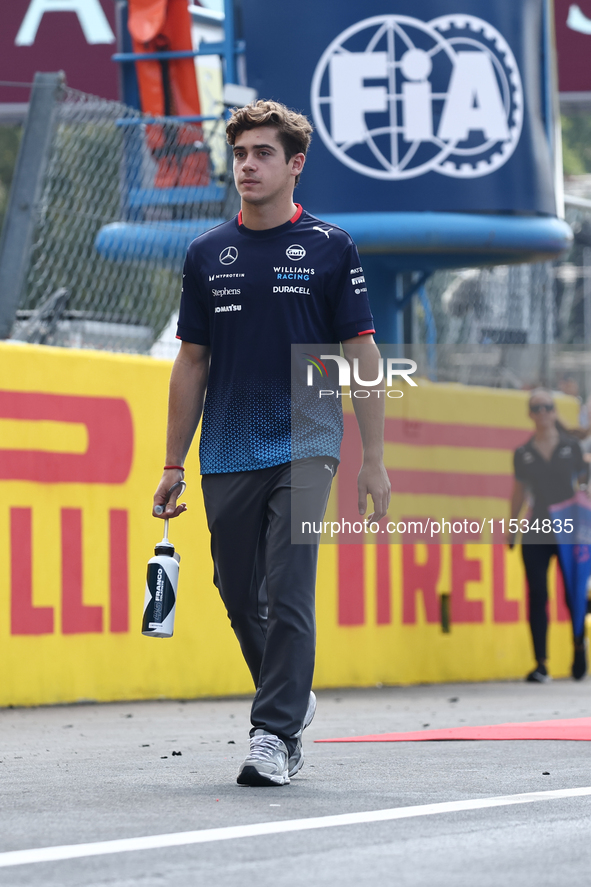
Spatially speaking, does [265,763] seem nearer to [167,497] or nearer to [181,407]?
[167,497]

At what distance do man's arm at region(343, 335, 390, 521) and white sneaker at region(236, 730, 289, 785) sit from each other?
28.9 inches

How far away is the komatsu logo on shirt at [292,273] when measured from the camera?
4949 mm

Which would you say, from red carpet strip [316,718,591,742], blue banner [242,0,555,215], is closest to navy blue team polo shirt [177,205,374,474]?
red carpet strip [316,718,591,742]

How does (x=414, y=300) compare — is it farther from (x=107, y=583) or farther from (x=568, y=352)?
(x=568, y=352)

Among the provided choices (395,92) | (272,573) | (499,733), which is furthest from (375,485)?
(395,92)

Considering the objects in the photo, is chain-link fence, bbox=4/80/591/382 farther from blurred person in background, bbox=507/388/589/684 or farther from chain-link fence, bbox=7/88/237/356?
blurred person in background, bbox=507/388/589/684

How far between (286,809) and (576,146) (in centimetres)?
4769

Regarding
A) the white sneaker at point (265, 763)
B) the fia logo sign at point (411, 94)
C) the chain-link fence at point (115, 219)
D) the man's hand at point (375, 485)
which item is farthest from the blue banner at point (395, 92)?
the white sneaker at point (265, 763)

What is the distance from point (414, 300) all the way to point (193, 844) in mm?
9396

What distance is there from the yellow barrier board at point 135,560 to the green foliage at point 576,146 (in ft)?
126

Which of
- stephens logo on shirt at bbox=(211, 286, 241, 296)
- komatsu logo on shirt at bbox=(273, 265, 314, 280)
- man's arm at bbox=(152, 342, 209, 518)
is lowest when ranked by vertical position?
man's arm at bbox=(152, 342, 209, 518)

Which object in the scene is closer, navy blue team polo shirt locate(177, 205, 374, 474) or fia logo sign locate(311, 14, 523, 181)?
navy blue team polo shirt locate(177, 205, 374, 474)

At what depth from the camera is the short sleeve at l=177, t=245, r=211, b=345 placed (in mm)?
5105

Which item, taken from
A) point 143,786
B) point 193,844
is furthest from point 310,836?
point 143,786
